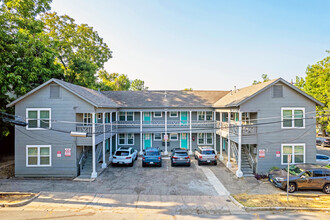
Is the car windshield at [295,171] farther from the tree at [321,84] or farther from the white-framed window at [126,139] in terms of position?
the tree at [321,84]

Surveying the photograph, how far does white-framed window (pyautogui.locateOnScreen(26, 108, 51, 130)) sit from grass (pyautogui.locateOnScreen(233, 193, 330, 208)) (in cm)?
1576

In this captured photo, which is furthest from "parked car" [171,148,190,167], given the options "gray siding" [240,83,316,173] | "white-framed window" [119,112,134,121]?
"white-framed window" [119,112,134,121]

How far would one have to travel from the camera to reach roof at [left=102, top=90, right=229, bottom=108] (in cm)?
2417

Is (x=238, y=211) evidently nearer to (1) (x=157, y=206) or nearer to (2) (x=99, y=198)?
(1) (x=157, y=206)

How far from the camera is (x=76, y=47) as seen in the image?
32781 millimetres

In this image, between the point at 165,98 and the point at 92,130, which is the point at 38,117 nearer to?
the point at 92,130

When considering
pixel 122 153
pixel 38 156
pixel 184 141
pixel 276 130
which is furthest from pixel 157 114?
pixel 276 130

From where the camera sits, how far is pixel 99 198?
37.9 ft

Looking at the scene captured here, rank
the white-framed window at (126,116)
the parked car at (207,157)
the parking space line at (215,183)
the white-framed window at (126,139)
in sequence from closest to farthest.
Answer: the parking space line at (215,183), the parked car at (207,157), the white-framed window at (126,139), the white-framed window at (126,116)

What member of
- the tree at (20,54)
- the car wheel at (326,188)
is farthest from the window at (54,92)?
the car wheel at (326,188)

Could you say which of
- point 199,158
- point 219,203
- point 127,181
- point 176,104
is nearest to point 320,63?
point 176,104

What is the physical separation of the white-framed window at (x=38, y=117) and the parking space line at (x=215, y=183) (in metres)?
14.2

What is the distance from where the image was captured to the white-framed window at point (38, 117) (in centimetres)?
1565

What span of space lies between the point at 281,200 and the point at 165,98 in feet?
58.6
